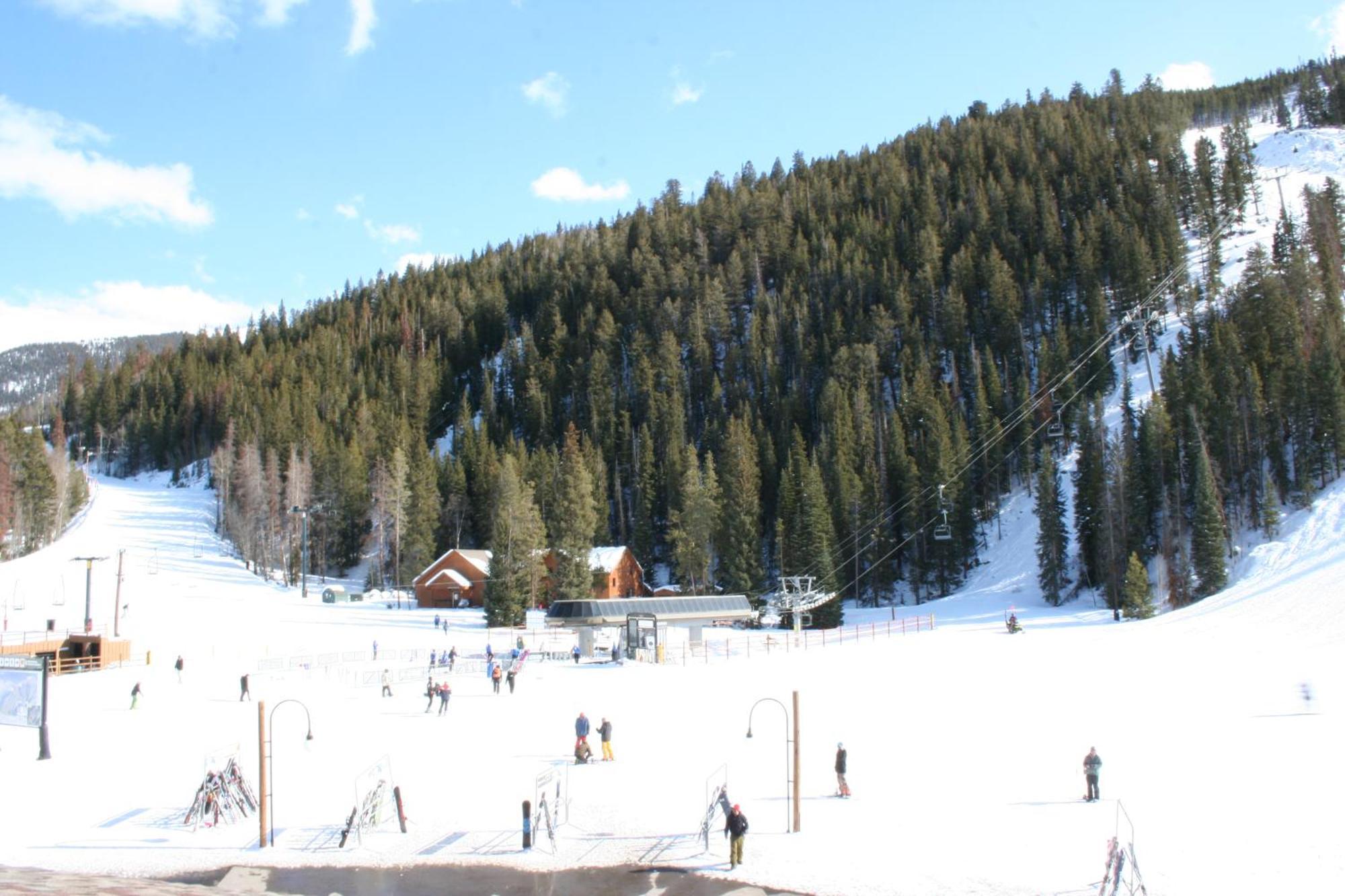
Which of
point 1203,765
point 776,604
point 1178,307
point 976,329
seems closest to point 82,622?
point 776,604

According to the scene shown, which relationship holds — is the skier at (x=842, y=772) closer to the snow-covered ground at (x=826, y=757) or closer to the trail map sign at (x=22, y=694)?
the snow-covered ground at (x=826, y=757)

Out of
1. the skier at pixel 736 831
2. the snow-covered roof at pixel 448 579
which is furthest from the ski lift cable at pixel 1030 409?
the skier at pixel 736 831

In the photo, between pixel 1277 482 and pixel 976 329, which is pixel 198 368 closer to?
pixel 976 329

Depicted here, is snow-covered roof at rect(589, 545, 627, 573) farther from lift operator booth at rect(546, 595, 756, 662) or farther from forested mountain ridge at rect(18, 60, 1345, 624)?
lift operator booth at rect(546, 595, 756, 662)

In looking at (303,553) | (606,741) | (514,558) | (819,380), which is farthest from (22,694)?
(819,380)

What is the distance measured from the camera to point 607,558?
74.1 m

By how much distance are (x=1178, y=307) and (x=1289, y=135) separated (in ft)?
270

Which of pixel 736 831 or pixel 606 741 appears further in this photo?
pixel 606 741

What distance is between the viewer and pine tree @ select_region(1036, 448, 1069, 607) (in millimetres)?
63562

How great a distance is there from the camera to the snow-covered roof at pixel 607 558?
238ft

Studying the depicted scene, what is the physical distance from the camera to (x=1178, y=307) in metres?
90.5

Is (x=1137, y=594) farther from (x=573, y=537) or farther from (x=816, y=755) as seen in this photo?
(x=573, y=537)

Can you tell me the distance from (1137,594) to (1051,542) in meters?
15.1

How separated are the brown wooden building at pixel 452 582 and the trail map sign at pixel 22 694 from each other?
45807 mm
